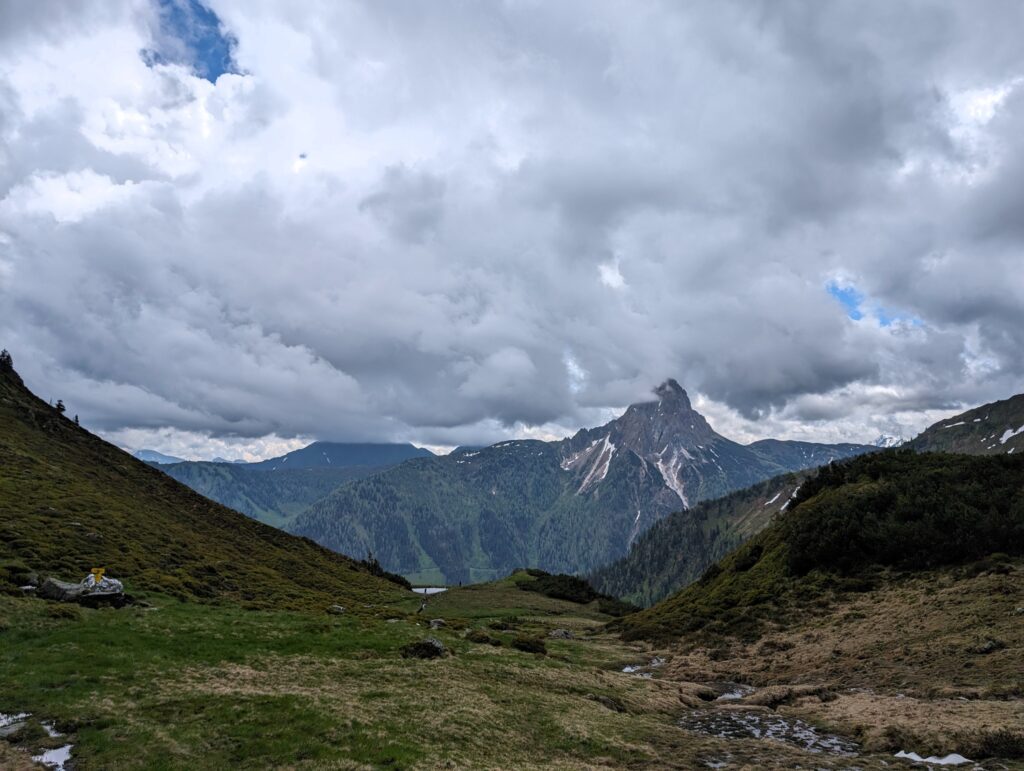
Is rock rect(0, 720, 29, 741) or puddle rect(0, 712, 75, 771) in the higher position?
rock rect(0, 720, 29, 741)

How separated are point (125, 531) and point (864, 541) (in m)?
92.4

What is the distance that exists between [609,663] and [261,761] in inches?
1628

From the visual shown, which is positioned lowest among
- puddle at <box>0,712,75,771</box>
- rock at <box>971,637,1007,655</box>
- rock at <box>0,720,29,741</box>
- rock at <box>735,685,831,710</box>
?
rock at <box>735,685,831,710</box>

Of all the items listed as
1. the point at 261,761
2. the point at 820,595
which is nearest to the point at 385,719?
the point at 261,761

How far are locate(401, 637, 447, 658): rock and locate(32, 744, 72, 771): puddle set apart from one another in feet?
75.6

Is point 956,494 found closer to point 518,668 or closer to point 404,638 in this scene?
point 518,668

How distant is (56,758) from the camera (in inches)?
763

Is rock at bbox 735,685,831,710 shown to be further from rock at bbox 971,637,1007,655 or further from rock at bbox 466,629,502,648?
rock at bbox 466,629,502,648

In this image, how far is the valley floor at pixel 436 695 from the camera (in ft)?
73.3

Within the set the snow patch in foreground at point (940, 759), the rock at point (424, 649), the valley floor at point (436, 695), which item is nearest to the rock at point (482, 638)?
the valley floor at point (436, 695)

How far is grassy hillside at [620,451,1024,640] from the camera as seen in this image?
58.2 m

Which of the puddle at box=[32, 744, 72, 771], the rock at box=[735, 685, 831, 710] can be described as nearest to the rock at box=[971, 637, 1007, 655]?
the rock at box=[735, 685, 831, 710]

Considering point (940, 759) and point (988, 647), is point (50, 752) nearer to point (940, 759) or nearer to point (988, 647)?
point (940, 759)

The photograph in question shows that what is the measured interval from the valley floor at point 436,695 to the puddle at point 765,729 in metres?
0.34
